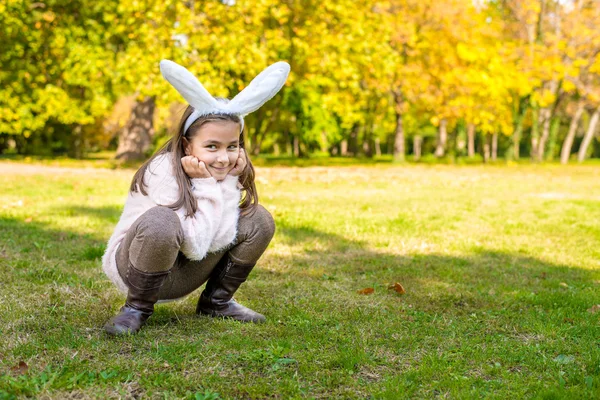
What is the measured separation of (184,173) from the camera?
10.6ft

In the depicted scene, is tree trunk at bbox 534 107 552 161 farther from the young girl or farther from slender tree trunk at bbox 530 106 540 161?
the young girl

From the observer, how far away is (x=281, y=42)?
16.3m

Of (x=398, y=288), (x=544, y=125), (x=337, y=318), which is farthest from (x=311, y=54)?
(x=337, y=318)

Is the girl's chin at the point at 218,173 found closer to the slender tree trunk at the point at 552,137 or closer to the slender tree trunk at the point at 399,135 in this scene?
the slender tree trunk at the point at 399,135

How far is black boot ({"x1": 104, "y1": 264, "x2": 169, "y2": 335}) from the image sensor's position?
3.13 m

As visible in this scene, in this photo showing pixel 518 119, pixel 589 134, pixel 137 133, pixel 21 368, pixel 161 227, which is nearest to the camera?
pixel 21 368

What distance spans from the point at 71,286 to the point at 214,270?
1.19m

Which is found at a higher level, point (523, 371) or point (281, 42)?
point (281, 42)

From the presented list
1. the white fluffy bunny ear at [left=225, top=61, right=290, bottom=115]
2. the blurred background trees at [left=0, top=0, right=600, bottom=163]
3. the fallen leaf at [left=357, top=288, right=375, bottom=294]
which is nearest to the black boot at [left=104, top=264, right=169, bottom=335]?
the white fluffy bunny ear at [left=225, top=61, right=290, bottom=115]

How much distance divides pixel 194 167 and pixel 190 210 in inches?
9.3

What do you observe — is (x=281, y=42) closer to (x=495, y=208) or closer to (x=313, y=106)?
(x=495, y=208)

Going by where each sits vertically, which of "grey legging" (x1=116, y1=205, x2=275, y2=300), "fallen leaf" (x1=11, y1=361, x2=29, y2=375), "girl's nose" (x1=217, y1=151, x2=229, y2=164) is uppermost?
"girl's nose" (x1=217, y1=151, x2=229, y2=164)

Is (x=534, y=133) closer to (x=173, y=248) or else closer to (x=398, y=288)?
(x=398, y=288)

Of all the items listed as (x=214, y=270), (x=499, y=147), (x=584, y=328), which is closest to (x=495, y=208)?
(x=584, y=328)
